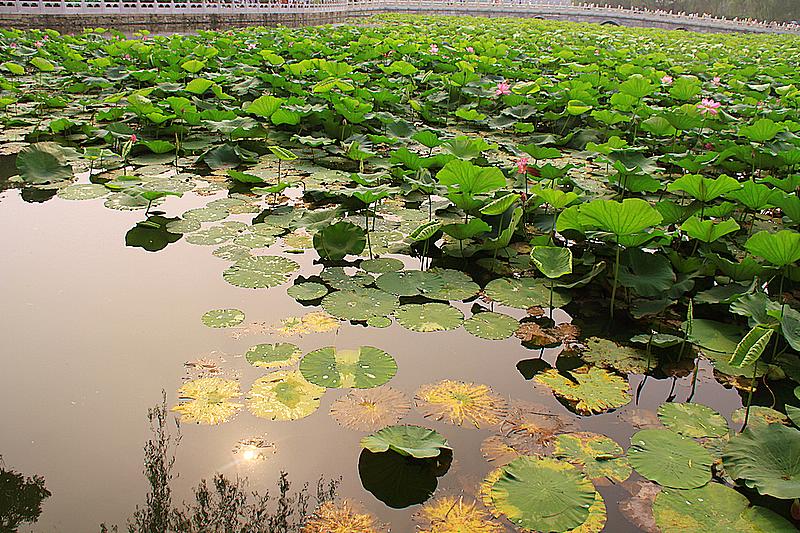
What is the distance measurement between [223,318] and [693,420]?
1.39 m

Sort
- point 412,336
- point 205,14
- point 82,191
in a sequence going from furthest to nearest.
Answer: point 205,14
point 82,191
point 412,336

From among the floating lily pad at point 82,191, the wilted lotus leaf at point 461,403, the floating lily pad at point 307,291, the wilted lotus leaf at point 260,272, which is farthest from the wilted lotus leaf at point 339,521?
the floating lily pad at point 82,191

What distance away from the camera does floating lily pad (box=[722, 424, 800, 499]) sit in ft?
4.06

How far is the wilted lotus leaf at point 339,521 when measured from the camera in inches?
48.7

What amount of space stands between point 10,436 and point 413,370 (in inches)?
39.8

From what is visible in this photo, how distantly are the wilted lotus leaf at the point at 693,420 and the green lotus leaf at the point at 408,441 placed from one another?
0.58m

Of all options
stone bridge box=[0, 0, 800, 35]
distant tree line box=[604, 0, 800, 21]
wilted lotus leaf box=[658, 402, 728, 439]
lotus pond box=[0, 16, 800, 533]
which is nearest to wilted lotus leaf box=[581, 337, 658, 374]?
lotus pond box=[0, 16, 800, 533]

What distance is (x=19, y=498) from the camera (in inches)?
50.1

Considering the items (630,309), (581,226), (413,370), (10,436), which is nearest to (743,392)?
(630,309)

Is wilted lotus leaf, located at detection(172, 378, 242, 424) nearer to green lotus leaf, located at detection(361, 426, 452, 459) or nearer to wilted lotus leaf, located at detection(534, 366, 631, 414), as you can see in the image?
green lotus leaf, located at detection(361, 426, 452, 459)

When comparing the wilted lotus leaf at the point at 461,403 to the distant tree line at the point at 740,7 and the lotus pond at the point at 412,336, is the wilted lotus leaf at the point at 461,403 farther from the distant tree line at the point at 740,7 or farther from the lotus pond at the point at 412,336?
the distant tree line at the point at 740,7

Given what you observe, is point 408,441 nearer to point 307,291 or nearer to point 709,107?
point 307,291

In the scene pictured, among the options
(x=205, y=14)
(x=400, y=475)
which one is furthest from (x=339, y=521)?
(x=205, y=14)

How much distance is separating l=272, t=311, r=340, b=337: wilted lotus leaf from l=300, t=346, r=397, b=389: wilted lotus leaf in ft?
0.54
